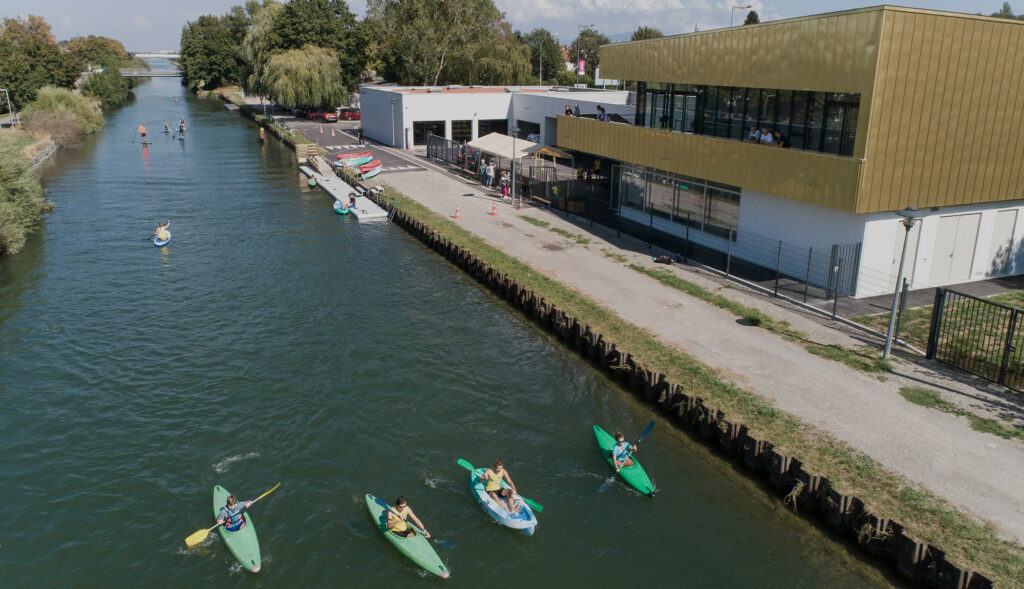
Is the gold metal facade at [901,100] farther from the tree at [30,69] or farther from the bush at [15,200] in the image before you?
the tree at [30,69]

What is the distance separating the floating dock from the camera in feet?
144

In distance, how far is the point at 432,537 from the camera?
51.0ft

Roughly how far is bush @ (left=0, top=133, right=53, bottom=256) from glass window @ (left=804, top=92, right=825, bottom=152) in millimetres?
37070

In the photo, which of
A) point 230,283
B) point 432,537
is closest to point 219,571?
point 432,537

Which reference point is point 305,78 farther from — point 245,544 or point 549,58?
point 245,544

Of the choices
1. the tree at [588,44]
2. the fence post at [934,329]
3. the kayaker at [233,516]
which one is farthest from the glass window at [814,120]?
Answer: the tree at [588,44]

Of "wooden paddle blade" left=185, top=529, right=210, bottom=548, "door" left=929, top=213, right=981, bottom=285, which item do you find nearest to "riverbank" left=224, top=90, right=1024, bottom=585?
"door" left=929, top=213, right=981, bottom=285

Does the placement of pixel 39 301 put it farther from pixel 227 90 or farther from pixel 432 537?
pixel 227 90

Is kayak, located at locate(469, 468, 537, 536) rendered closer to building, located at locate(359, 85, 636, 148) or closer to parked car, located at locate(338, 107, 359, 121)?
building, located at locate(359, 85, 636, 148)

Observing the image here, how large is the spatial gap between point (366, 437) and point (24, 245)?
2929cm

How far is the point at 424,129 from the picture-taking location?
69438mm

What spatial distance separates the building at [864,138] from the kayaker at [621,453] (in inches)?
494

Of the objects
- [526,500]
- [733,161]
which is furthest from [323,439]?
[733,161]

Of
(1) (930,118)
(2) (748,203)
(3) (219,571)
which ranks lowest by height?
(3) (219,571)
